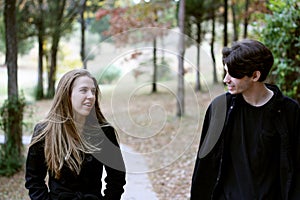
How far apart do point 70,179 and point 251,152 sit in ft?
3.39

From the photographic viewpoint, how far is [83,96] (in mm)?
2451

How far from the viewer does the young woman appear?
7.86ft

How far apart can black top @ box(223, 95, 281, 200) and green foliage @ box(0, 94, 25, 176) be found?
5328 millimetres

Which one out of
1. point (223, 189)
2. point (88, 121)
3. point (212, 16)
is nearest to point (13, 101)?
point (88, 121)

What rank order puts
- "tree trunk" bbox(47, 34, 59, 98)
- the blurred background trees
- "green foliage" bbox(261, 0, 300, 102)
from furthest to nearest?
1. "tree trunk" bbox(47, 34, 59, 98)
2. the blurred background trees
3. "green foliage" bbox(261, 0, 300, 102)

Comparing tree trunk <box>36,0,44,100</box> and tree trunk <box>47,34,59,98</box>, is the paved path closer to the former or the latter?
tree trunk <box>36,0,44,100</box>

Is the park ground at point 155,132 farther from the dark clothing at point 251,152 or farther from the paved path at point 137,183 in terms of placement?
the dark clothing at point 251,152

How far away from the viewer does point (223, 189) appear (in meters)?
2.43

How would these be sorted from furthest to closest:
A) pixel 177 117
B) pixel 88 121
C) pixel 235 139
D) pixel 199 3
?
pixel 199 3 → pixel 177 117 → pixel 88 121 → pixel 235 139

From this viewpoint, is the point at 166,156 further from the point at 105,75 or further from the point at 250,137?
the point at 250,137

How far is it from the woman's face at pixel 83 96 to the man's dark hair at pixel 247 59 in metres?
0.80

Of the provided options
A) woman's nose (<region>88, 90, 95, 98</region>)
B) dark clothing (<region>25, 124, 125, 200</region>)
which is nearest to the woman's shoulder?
dark clothing (<region>25, 124, 125, 200</region>)

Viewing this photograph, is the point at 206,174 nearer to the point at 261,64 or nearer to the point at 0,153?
the point at 261,64

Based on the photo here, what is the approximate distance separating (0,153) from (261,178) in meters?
5.74
